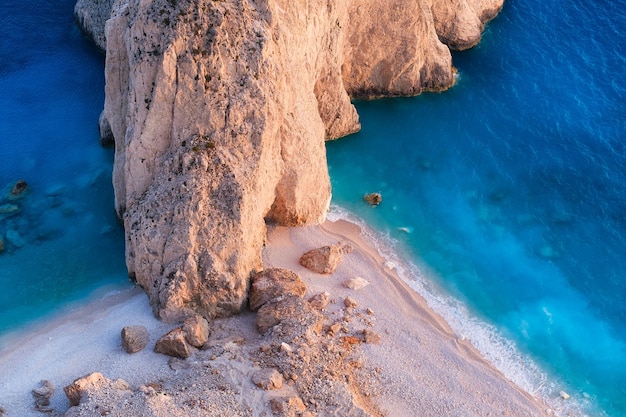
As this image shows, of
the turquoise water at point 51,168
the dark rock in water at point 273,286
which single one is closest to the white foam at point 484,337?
the dark rock in water at point 273,286

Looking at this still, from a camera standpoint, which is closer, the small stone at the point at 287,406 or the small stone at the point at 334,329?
the small stone at the point at 287,406

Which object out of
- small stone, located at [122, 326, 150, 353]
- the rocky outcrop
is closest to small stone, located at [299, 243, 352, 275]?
small stone, located at [122, 326, 150, 353]

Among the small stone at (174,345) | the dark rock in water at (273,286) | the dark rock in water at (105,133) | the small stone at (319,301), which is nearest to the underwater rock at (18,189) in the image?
the dark rock in water at (105,133)

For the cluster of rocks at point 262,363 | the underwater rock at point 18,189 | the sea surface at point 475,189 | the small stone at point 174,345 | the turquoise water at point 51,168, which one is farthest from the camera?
the underwater rock at point 18,189

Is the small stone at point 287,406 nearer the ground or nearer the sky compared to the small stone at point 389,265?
nearer the sky

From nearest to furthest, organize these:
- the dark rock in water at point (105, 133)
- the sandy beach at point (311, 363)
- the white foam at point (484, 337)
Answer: the sandy beach at point (311, 363)
the white foam at point (484, 337)
the dark rock in water at point (105, 133)

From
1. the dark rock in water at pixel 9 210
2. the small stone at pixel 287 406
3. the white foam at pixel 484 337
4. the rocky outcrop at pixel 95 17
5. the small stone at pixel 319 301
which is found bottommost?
the white foam at pixel 484 337

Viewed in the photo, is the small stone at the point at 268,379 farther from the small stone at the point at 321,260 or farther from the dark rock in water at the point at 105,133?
the dark rock in water at the point at 105,133
